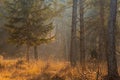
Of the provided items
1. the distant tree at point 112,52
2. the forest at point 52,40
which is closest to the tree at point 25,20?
the forest at point 52,40

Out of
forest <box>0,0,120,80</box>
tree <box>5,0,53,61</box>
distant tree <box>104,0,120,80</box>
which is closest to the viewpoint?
distant tree <box>104,0,120,80</box>

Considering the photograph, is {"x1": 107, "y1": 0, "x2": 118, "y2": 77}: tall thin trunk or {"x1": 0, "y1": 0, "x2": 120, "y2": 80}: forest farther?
{"x1": 0, "y1": 0, "x2": 120, "y2": 80}: forest

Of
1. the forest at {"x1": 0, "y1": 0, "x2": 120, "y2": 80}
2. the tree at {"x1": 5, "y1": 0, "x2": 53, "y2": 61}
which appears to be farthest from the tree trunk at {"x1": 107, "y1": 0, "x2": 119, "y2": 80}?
the tree at {"x1": 5, "y1": 0, "x2": 53, "y2": 61}

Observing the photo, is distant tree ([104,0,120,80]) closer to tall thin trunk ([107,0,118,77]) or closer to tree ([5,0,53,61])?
tall thin trunk ([107,0,118,77])

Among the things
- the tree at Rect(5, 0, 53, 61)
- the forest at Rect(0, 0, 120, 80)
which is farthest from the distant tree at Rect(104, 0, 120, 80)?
the tree at Rect(5, 0, 53, 61)

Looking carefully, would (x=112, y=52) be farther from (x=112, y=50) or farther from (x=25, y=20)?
(x=25, y=20)

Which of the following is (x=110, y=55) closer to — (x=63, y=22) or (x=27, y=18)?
(x=27, y=18)

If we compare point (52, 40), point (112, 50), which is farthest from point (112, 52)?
point (52, 40)

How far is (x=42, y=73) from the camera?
13711mm

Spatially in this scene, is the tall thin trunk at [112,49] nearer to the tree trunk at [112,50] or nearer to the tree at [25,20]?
the tree trunk at [112,50]

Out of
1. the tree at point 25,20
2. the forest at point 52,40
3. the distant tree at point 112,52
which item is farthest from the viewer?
the tree at point 25,20

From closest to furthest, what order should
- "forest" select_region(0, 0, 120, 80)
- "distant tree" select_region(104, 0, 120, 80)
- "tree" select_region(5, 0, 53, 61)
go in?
"distant tree" select_region(104, 0, 120, 80) < "forest" select_region(0, 0, 120, 80) < "tree" select_region(5, 0, 53, 61)

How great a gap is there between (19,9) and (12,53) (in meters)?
14.9

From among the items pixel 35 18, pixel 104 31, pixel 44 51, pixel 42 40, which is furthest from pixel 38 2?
pixel 44 51
